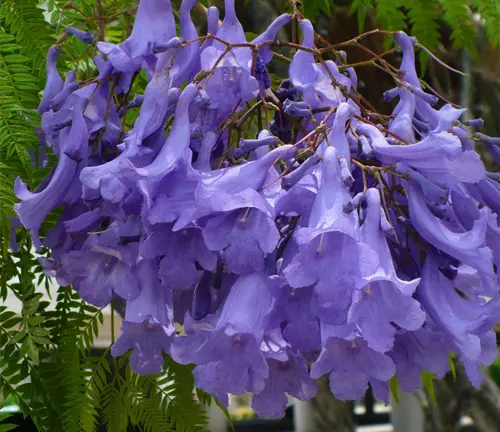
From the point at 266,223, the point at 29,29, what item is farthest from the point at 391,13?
the point at 266,223

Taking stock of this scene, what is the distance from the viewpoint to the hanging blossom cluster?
0.61 metres

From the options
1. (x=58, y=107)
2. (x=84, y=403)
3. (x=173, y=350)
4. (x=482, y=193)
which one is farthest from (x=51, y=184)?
(x=482, y=193)

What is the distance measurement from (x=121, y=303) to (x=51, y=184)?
27cm

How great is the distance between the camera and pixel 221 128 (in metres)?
0.73

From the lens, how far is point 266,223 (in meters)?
0.61

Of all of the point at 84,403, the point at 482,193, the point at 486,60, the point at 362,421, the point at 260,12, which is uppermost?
the point at 482,193

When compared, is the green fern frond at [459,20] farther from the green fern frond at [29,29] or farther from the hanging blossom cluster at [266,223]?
the green fern frond at [29,29]

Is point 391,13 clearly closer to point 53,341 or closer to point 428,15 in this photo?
point 428,15

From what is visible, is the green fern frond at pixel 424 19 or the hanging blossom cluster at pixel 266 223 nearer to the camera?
the hanging blossom cluster at pixel 266 223

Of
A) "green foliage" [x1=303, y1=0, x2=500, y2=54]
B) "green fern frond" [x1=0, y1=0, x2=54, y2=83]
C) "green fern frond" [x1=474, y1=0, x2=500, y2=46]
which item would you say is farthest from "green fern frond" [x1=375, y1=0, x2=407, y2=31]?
"green fern frond" [x1=0, y1=0, x2=54, y2=83]

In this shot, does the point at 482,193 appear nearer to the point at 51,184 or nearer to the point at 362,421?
the point at 51,184

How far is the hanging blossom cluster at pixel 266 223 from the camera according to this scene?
608 millimetres

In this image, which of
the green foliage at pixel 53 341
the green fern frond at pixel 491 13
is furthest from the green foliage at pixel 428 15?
the green foliage at pixel 53 341

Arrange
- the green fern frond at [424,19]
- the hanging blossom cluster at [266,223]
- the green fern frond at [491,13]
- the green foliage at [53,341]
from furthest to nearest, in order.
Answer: the green fern frond at [424,19] < the green fern frond at [491,13] < the green foliage at [53,341] < the hanging blossom cluster at [266,223]
